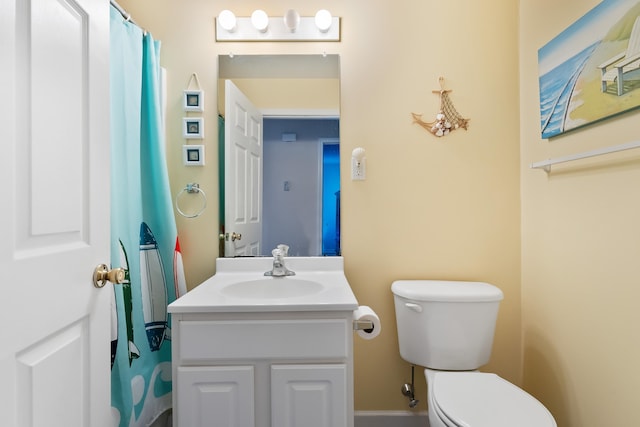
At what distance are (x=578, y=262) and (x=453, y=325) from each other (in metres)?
0.52

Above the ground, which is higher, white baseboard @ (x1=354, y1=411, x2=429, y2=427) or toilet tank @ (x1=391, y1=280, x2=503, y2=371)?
toilet tank @ (x1=391, y1=280, x2=503, y2=371)

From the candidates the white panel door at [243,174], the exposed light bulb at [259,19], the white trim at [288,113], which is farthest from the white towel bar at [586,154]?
the exposed light bulb at [259,19]

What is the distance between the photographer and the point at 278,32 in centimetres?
165

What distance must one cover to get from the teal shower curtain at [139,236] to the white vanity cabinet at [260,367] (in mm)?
284

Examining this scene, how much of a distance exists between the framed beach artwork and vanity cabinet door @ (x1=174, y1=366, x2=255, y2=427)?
1473 mm

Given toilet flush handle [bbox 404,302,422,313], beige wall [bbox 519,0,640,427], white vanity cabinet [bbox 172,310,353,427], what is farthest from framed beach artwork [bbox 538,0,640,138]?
white vanity cabinet [bbox 172,310,353,427]

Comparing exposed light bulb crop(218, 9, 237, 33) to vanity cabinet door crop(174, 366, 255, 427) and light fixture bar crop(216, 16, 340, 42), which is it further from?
vanity cabinet door crop(174, 366, 255, 427)

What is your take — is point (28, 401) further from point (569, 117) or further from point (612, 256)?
point (569, 117)

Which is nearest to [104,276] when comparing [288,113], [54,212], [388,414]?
[54,212]

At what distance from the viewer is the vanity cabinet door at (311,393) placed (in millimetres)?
1146

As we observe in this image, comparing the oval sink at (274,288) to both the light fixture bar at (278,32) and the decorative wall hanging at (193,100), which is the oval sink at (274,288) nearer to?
the decorative wall hanging at (193,100)

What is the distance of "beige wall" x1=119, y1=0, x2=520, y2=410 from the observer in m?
1.66

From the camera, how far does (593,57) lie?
118 centimetres

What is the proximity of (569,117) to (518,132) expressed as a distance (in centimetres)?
36
